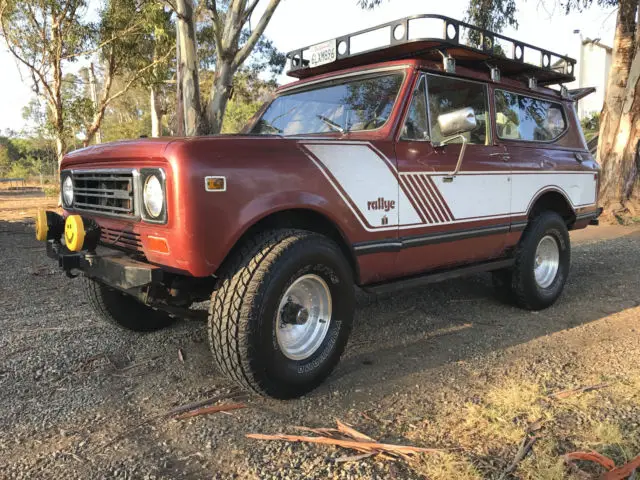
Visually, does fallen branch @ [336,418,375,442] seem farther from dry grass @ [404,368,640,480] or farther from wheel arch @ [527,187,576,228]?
wheel arch @ [527,187,576,228]

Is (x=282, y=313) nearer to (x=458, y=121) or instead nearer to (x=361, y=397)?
(x=361, y=397)

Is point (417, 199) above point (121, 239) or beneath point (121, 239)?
above

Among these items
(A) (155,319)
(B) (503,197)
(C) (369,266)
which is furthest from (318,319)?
(B) (503,197)

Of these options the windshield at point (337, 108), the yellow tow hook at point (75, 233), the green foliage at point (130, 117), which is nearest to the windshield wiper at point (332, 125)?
the windshield at point (337, 108)

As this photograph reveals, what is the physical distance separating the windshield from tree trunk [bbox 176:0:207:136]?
5.86 m

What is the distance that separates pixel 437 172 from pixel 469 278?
266 cm

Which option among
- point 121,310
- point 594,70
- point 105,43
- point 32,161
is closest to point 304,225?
point 121,310

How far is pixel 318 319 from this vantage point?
3152 mm

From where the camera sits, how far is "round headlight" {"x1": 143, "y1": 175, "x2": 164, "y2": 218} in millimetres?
2592

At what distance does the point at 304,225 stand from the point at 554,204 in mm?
3126

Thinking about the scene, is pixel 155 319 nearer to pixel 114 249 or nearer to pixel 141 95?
pixel 114 249

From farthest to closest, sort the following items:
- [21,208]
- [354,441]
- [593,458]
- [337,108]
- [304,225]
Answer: [21,208], [337,108], [304,225], [354,441], [593,458]

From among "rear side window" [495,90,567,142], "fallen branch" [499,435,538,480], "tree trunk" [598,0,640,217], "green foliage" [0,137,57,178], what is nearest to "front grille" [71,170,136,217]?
"fallen branch" [499,435,538,480]

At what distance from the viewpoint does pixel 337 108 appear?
3.86 meters
